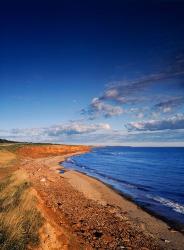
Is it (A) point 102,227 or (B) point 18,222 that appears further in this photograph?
(A) point 102,227

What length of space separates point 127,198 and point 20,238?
16598 mm

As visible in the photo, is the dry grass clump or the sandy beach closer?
the dry grass clump

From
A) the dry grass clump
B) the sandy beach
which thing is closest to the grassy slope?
the dry grass clump

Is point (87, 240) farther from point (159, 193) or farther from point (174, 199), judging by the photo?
point (159, 193)

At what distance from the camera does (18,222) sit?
11688mm

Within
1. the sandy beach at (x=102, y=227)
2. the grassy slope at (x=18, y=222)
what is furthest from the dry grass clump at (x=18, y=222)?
the sandy beach at (x=102, y=227)

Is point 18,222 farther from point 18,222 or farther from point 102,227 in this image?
point 102,227

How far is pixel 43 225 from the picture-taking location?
1191 cm

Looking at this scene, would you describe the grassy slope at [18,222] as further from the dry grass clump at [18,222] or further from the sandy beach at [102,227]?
the sandy beach at [102,227]

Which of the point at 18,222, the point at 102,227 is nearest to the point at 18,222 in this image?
the point at 18,222

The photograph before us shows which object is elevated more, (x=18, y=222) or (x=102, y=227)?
(x=18, y=222)

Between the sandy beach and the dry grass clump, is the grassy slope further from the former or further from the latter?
the sandy beach

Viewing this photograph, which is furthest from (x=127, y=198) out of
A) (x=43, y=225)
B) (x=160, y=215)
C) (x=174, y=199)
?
(x=43, y=225)

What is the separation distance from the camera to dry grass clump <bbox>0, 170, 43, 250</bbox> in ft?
32.5
